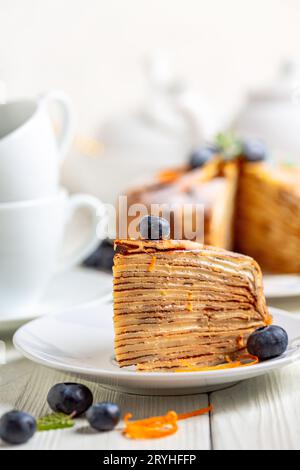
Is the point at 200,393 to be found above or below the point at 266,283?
above

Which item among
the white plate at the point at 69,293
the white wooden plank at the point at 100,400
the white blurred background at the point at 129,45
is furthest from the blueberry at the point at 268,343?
the white blurred background at the point at 129,45

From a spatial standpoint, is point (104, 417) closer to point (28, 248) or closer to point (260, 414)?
point (260, 414)

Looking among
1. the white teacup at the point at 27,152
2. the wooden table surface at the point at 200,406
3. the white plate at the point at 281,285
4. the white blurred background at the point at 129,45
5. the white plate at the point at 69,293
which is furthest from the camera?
the white blurred background at the point at 129,45

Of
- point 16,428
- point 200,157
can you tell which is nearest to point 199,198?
point 200,157

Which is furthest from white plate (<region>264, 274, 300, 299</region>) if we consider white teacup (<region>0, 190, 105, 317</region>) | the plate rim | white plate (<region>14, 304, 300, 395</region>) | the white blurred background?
the white blurred background

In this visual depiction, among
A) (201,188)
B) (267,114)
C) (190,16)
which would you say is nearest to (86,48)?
(190,16)

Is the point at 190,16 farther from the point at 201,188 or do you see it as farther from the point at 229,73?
the point at 201,188

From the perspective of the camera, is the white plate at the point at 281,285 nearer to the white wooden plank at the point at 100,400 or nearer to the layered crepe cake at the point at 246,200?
the layered crepe cake at the point at 246,200
